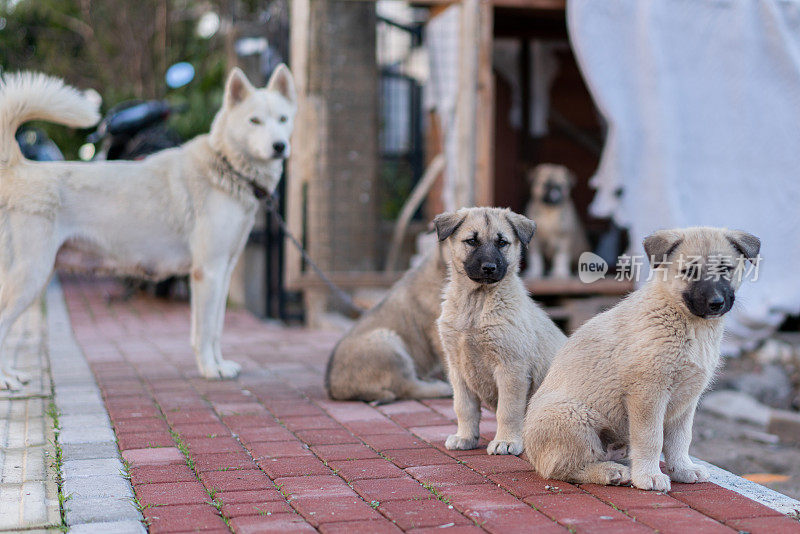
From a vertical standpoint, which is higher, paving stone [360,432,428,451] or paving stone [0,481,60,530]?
paving stone [0,481,60,530]

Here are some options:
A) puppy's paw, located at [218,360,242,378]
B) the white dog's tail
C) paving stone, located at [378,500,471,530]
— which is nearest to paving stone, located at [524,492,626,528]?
paving stone, located at [378,500,471,530]

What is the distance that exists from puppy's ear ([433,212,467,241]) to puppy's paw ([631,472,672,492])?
128 cm

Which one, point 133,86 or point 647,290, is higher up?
point 133,86

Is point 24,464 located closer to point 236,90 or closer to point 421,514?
point 421,514

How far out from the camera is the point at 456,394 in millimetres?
4016

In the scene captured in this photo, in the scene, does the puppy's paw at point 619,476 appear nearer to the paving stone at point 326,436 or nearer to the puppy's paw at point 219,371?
the paving stone at point 326,436

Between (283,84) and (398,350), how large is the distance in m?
2.12

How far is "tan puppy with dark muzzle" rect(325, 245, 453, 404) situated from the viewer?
5090mm

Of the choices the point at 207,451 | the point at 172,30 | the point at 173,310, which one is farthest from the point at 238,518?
the point at 172,30

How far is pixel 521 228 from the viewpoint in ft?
12.8

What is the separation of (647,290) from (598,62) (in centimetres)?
451

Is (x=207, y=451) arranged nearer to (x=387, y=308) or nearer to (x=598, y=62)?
(x=387, y=308)

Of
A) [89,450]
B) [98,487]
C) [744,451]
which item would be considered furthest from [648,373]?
[744,451]

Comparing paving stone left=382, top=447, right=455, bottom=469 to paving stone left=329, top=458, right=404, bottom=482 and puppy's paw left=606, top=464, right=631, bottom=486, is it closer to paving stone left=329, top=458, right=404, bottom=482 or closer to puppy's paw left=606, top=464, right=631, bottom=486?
paving stone left=329, top=458, right=404, bottom=482
